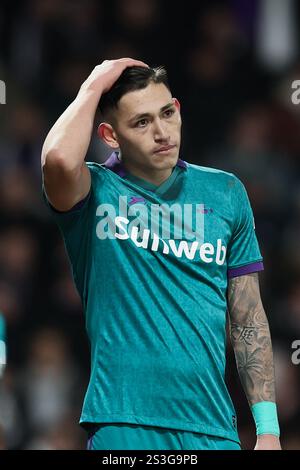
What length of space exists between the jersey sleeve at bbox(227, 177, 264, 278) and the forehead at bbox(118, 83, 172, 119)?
37cm

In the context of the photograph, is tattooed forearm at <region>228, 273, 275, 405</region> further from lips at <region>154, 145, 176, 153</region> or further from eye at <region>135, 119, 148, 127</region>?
eye at <region>135, 119, 148, 127</region>

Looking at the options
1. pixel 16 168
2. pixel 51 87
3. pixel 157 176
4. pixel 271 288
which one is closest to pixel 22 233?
pixel 16 168

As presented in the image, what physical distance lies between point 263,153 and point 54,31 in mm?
1403

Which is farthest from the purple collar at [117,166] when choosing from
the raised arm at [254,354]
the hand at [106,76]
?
the raised arm at [254,354]

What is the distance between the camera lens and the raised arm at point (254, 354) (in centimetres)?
314

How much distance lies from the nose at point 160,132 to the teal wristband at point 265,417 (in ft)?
2.80

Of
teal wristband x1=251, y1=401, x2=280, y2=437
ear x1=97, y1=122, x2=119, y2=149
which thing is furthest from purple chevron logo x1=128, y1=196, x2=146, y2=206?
teal wristband x1=251, y1=401, x2=280, y2=437

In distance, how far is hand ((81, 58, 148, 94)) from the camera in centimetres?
320

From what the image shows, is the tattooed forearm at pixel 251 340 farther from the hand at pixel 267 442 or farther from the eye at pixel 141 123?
the eye at pixel 141 123

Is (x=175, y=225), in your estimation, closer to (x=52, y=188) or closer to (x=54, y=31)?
(x=52, y=188)

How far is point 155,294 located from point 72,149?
48cm

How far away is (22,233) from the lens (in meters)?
5.80

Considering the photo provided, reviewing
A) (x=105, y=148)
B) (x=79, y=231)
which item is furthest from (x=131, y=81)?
(x=105, y=148)

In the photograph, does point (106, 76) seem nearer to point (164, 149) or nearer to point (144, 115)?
point (144, 115)
